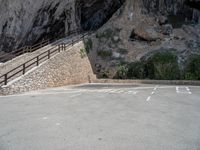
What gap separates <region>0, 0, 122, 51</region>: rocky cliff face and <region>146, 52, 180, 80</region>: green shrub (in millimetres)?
11705

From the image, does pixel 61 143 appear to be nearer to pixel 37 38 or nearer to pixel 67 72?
pixel 67 72

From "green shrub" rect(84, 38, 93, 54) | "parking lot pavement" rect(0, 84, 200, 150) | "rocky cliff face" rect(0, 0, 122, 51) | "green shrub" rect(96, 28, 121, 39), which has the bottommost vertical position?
"parking lot pavement" rect(0, 84, 200, 150)

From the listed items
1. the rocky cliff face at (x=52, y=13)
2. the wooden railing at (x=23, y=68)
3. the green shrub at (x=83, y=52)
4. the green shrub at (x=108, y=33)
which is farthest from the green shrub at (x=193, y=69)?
the wooden railing at (x=23, y=68)

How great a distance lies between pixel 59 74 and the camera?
1027 inches

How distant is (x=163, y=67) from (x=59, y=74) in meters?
11.0

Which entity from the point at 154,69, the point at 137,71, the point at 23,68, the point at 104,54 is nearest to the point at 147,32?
the point at 104,54

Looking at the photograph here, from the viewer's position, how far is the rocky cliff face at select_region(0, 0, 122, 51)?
122 feet

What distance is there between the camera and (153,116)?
1121 centimetres

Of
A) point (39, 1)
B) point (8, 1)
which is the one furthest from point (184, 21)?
point (8, 1)

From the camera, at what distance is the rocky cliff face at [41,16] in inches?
1467

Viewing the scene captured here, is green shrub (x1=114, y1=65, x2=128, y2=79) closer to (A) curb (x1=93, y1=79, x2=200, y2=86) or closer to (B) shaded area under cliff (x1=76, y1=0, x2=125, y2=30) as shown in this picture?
(A) curb (x1=93, y1=79, x2=200, y2=86)

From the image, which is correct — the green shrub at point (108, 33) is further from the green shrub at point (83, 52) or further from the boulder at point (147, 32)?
the green shrub at point (83, 52)

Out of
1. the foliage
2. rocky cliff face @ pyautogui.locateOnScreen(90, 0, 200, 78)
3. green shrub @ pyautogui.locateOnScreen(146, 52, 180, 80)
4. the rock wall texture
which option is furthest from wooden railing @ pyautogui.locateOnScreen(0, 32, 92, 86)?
green shrub @ pyautogui.locateOnScreen(146, 52, 180, 80)

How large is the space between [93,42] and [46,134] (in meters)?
26.9
